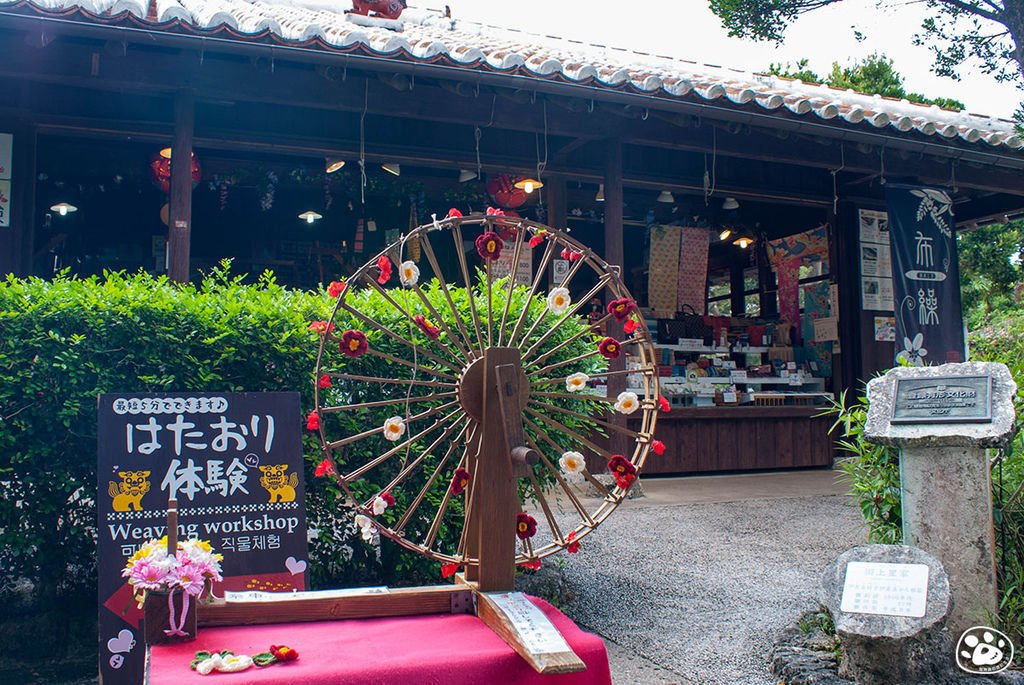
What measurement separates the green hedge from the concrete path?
1146 millimetres

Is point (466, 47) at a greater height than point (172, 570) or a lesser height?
greater

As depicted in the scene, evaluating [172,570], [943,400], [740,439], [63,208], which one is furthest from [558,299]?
[63,208]

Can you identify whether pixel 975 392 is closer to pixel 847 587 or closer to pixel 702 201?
pixel 847 587

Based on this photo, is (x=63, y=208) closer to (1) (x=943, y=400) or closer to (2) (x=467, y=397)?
(2) (x=467, y=397)

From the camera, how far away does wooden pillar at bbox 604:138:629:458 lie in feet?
24.3

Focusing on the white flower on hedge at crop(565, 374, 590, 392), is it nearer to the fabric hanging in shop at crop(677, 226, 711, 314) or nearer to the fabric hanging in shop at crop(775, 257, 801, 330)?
the fabric hanging in shop at crop(677, 226, 711, 314)

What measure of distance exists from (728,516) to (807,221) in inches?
204

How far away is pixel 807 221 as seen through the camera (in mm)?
10680

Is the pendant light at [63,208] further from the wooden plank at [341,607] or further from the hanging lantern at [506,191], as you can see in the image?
the wooden plank at [341,607]

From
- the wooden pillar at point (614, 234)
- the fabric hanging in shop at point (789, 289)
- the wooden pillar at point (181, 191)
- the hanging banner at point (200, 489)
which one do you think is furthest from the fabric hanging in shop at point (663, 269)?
the hanging banner at point (200, 489)

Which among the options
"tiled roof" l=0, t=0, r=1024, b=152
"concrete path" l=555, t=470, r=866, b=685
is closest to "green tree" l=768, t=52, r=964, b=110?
"tiled roof" l=0, t=0, r=1024, b=152

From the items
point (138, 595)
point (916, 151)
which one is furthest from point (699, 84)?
point (138, 595)

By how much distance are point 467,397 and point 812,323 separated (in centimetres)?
853

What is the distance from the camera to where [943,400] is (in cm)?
391
